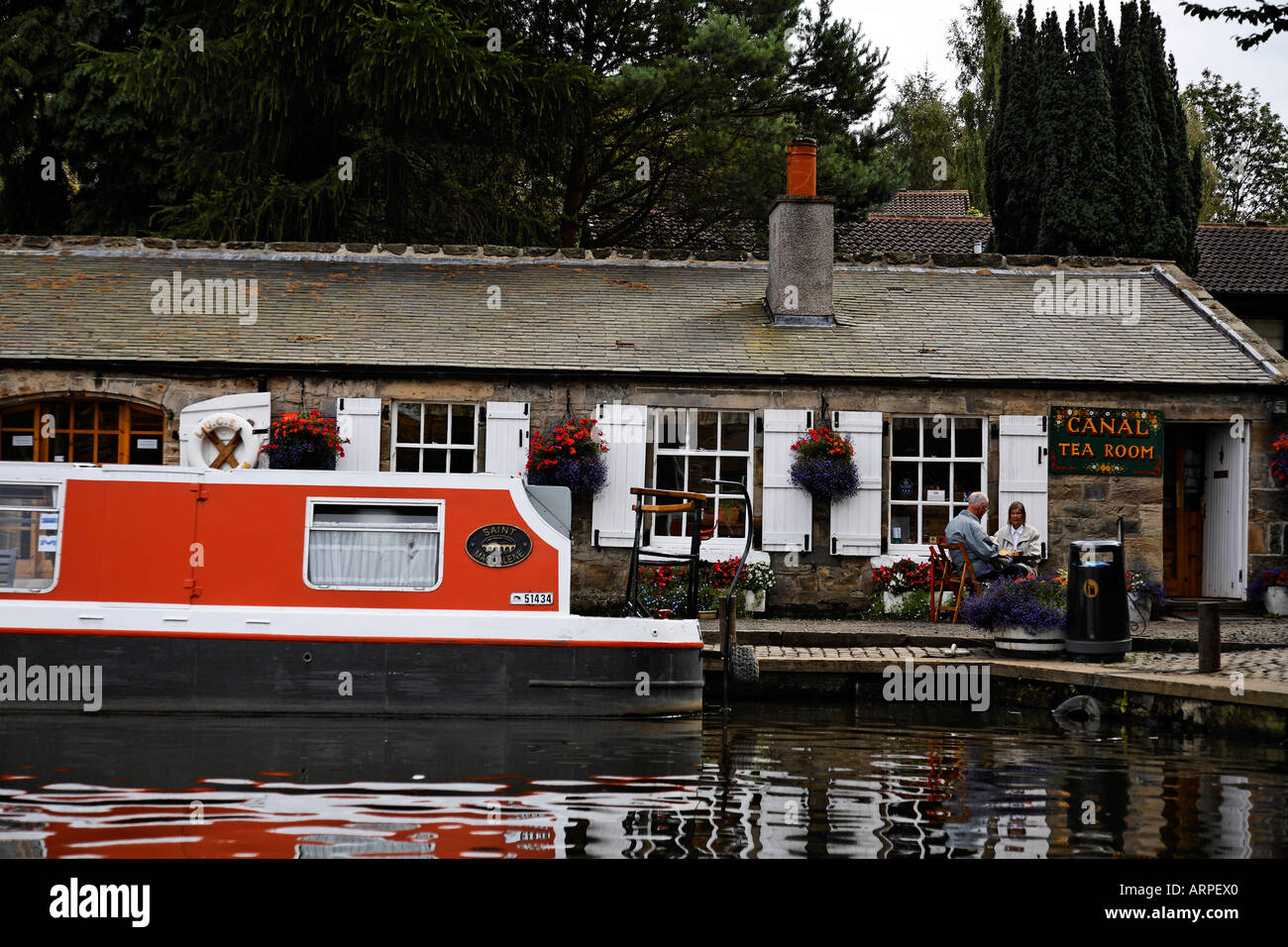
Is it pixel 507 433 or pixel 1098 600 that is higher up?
pixel 507 433

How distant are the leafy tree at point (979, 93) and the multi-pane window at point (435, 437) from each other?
21.3 metres

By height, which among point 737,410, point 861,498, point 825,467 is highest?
point 737,410

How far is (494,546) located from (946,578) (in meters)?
6.01

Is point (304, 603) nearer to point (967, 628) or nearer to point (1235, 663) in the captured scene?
point (967, 628)

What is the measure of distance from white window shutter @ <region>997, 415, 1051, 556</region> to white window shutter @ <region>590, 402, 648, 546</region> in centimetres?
409

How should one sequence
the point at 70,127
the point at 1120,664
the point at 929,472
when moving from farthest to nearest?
the point at 70,127 → the point at 929,472 → the point at 1120,664

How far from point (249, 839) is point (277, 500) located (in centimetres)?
439

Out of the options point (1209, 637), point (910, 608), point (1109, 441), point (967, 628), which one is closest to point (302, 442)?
point (910, 608)

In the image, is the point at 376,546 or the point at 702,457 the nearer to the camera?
the point at 376,546

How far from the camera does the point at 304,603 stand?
10055 mm

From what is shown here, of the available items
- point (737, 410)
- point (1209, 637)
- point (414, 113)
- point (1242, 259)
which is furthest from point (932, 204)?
point (1209, 637)

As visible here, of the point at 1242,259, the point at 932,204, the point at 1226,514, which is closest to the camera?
the point at 1226,514

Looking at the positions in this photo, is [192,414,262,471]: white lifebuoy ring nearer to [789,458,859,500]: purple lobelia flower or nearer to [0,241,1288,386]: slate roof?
[0,241,1288,386]: slate roof

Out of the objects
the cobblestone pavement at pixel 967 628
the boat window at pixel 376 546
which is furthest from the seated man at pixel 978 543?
the boat window at pixel 376 546
